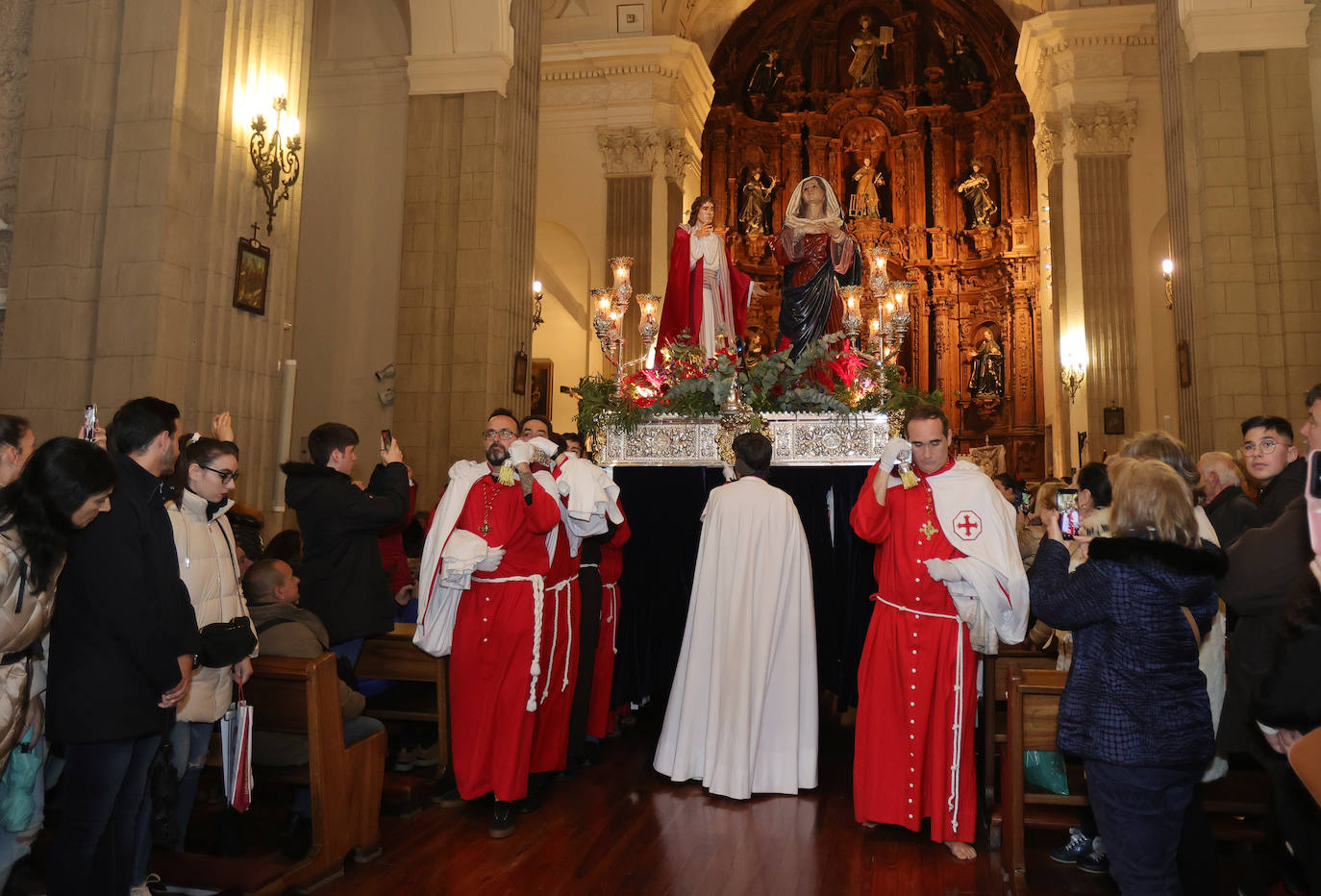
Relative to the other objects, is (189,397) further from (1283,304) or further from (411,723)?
(1283,304)

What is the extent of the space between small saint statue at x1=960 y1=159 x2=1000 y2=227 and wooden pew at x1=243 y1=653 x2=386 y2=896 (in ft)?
61.9

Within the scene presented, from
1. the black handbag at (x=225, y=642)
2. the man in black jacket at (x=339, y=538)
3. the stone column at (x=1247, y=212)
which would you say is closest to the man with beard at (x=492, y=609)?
the man in black jacket at (x=339, y=538)

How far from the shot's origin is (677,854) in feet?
13.8

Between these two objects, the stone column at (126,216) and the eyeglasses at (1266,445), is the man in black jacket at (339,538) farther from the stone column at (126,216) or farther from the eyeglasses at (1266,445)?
the eyeglasses at (1266,445)

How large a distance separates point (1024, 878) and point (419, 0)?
952cm

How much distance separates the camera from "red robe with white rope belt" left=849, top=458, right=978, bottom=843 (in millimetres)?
4328

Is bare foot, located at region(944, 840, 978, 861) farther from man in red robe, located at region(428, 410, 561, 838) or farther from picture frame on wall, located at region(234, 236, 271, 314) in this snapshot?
picture frame on wall, located at region(234, 236, 271, 314)

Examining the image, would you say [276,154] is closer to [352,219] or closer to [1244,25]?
[352,219]

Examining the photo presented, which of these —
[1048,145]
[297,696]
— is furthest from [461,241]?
[1048,145]

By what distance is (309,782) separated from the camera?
12.9ft

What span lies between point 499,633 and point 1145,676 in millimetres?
2736

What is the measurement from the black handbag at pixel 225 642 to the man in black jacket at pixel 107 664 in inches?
9.2

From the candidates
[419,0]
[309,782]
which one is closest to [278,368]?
[309,782]

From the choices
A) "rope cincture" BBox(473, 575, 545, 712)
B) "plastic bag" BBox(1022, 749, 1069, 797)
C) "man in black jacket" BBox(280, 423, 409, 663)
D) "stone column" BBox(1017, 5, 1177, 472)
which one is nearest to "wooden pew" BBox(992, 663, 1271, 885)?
"plastic bag" BBox(1022, 749, 1069, 797)
